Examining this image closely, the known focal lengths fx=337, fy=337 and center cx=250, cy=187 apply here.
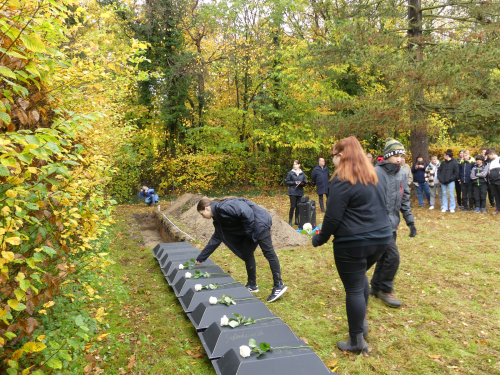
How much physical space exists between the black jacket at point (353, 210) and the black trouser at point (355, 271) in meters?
0.18

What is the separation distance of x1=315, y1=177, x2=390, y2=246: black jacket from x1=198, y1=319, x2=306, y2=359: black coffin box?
1.03 m

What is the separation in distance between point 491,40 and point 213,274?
10628mm

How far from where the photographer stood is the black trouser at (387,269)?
4242 millimetres

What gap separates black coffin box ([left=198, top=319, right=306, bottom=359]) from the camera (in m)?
3.00

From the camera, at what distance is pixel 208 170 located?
681 inches

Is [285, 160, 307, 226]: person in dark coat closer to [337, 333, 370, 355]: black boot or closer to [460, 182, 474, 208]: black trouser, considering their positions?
[460, 182, 474, 208]: black trouser

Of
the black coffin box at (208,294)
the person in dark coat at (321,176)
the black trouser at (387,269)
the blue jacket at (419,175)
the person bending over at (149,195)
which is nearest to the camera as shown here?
the black coffin box at (208,294)

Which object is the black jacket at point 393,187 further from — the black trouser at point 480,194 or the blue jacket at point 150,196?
the blue jacket at point 150,196

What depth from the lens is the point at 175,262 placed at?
216 inches

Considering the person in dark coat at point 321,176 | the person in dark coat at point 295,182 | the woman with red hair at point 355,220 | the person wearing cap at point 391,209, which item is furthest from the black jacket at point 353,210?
the person in dark coat at point 321,176

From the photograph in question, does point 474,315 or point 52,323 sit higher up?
point 52,323

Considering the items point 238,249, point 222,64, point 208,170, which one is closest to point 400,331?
point 238,249

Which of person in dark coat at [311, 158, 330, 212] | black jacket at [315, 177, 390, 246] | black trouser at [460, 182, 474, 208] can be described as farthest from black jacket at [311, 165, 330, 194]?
black jacket at [315, 177, 390, 246]

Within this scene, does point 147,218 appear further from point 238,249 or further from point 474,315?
point 474,315
